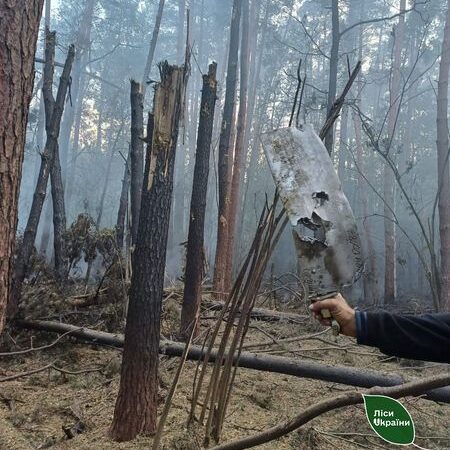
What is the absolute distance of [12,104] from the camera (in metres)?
1.84

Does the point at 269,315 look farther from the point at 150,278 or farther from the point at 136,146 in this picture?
the point at 150,278

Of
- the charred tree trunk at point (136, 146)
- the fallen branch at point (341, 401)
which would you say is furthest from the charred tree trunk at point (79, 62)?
the fallen branch at point (341, 401)

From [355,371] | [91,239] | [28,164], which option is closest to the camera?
[355,371]

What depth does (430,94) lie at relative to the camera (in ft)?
89.9

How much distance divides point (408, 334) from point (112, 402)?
2.27 meters

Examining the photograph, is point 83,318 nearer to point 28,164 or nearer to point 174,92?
point 174,92

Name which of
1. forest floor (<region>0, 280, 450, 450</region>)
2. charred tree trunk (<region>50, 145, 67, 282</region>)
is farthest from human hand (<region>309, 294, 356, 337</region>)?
charred tree trunk (<region>50, 145, 67, 282</region>)

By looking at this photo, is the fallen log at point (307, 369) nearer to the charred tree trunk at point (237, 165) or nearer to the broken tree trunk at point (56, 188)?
the broken tree trunk at point (56, 188)

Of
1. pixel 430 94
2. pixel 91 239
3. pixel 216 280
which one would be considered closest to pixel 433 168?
pixel 430 94

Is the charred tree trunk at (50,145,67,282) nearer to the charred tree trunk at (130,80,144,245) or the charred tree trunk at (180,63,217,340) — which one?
the charred tree trunk at (130,80,144,245)

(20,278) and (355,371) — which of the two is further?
(20,278)

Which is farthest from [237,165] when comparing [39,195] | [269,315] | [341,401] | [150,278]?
[341,401]

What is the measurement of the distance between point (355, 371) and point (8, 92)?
8.94 feet

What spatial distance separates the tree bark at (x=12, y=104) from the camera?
1822 mm
